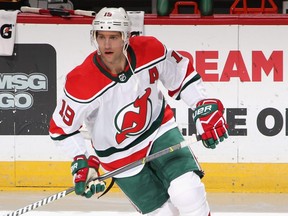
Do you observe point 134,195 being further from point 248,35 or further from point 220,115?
point 248,35

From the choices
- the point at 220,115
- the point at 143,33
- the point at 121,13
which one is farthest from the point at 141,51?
the point at 143,33

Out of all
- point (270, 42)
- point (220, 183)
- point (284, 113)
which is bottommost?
point (220, 183)

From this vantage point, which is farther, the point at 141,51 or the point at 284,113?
the point at 284,113

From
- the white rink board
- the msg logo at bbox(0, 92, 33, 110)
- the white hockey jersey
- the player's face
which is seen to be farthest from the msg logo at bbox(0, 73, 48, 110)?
the player's face

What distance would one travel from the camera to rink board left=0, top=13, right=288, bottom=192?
5469mm

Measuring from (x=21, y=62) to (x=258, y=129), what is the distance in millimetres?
1497

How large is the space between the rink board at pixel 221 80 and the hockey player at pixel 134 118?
1.65m

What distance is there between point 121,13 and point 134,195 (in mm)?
763

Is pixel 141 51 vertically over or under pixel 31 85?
over

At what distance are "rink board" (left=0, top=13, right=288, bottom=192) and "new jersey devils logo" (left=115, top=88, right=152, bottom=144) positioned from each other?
1.79 meters

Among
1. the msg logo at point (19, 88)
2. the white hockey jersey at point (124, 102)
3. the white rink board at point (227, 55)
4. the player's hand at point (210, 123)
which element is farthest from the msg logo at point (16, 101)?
the player's hand at point (210, 123)

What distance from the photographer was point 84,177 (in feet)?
11.9

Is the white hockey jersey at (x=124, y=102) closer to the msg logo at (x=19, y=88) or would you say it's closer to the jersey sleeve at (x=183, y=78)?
the jersey sleeve at (x=183, y=78)

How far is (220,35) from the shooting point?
5.46m
